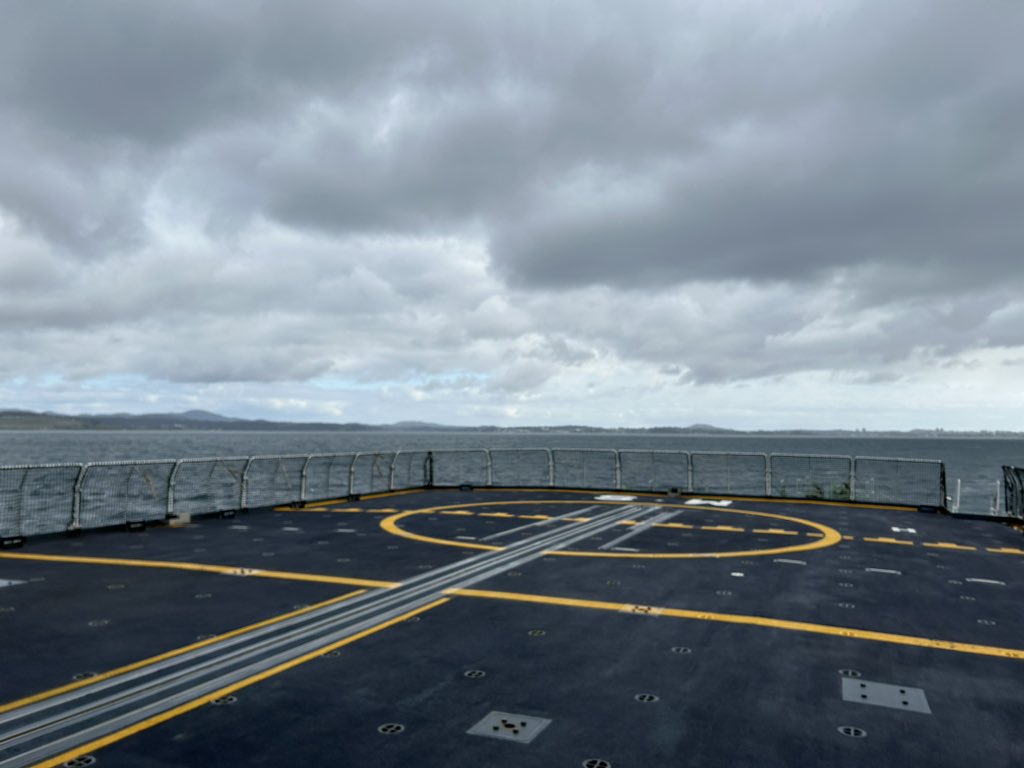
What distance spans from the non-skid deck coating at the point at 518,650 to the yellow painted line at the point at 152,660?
3 cm

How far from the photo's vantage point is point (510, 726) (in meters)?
5.86

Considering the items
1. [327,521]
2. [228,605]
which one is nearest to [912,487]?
[327,521]

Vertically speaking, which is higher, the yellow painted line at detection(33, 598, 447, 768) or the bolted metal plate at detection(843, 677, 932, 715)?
the bolted metal plate at detection(843, 677, 932, 715)

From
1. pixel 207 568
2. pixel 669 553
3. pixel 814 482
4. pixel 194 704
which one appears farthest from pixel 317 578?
pixel 814 482

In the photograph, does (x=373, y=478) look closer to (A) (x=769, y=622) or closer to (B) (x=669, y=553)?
(B) (x=669, y=553)

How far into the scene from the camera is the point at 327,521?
1861cm

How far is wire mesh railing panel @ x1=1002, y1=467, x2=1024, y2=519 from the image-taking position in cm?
1945

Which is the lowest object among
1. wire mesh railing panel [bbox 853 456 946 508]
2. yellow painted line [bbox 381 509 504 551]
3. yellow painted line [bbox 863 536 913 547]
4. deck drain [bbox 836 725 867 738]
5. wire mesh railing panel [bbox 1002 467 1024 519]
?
wire mesh railing panel [bbox 853 456 946 508]

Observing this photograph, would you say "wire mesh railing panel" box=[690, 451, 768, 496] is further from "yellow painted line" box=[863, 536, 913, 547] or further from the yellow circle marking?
"yellow painted line" box=[863, 536, 913, 547]

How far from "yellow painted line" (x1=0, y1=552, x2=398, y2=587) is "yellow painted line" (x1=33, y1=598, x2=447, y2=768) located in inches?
100

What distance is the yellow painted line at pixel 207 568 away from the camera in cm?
1118

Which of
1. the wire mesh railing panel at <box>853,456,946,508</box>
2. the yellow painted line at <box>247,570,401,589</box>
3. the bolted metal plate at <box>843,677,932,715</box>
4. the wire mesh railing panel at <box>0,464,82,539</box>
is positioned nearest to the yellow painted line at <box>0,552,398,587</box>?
the yellow painted line at <box>247,570,401,589</box>

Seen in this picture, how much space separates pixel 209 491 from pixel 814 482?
88.3 feet

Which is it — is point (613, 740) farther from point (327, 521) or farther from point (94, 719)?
point (327, 521)
